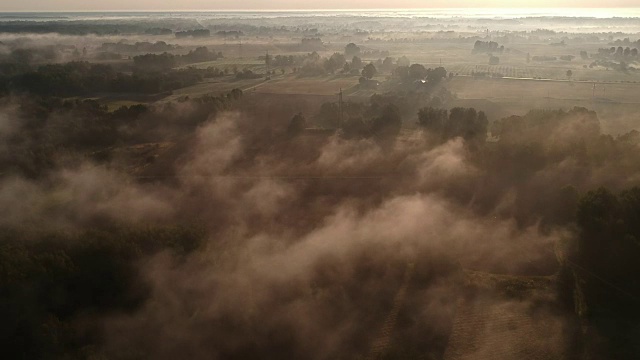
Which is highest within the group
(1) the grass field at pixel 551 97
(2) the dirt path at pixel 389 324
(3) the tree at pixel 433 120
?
(3) the tree at pixel 433 120

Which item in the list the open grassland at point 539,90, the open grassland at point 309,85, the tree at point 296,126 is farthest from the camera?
the open grassland at point 309,85

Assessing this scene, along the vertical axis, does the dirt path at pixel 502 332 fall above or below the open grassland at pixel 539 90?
below

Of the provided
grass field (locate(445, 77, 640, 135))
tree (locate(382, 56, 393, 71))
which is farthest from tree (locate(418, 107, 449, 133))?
tree (locate(382, 56, 393, 71))

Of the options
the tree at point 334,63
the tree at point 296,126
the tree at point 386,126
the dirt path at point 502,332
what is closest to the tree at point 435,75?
the tree at point 334,63

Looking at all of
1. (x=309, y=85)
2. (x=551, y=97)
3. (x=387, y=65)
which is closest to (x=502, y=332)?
(x=551, y=97)

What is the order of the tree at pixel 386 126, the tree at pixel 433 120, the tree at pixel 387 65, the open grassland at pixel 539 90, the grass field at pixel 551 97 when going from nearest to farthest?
the tree at pixel 433 120 < the tree at pixel 386 126 < the grass field at pixel 551 97 < the open grassland at pixel 539 90 < the tree at pixel 387 65

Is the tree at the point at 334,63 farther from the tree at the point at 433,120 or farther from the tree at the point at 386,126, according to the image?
the tree at the point at 386,126

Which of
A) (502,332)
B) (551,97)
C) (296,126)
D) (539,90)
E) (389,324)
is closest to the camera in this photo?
(502,332)

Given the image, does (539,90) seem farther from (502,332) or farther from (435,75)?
(502,332)

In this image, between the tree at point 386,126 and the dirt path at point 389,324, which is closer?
the dirt path at point 389,324

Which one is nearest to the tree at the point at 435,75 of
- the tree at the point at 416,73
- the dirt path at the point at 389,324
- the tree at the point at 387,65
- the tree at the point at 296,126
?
the tree at the point at 416,73

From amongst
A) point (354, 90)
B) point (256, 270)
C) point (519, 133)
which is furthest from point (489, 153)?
point (354, 90)

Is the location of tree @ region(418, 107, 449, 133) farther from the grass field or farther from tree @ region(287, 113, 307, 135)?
the grass field
